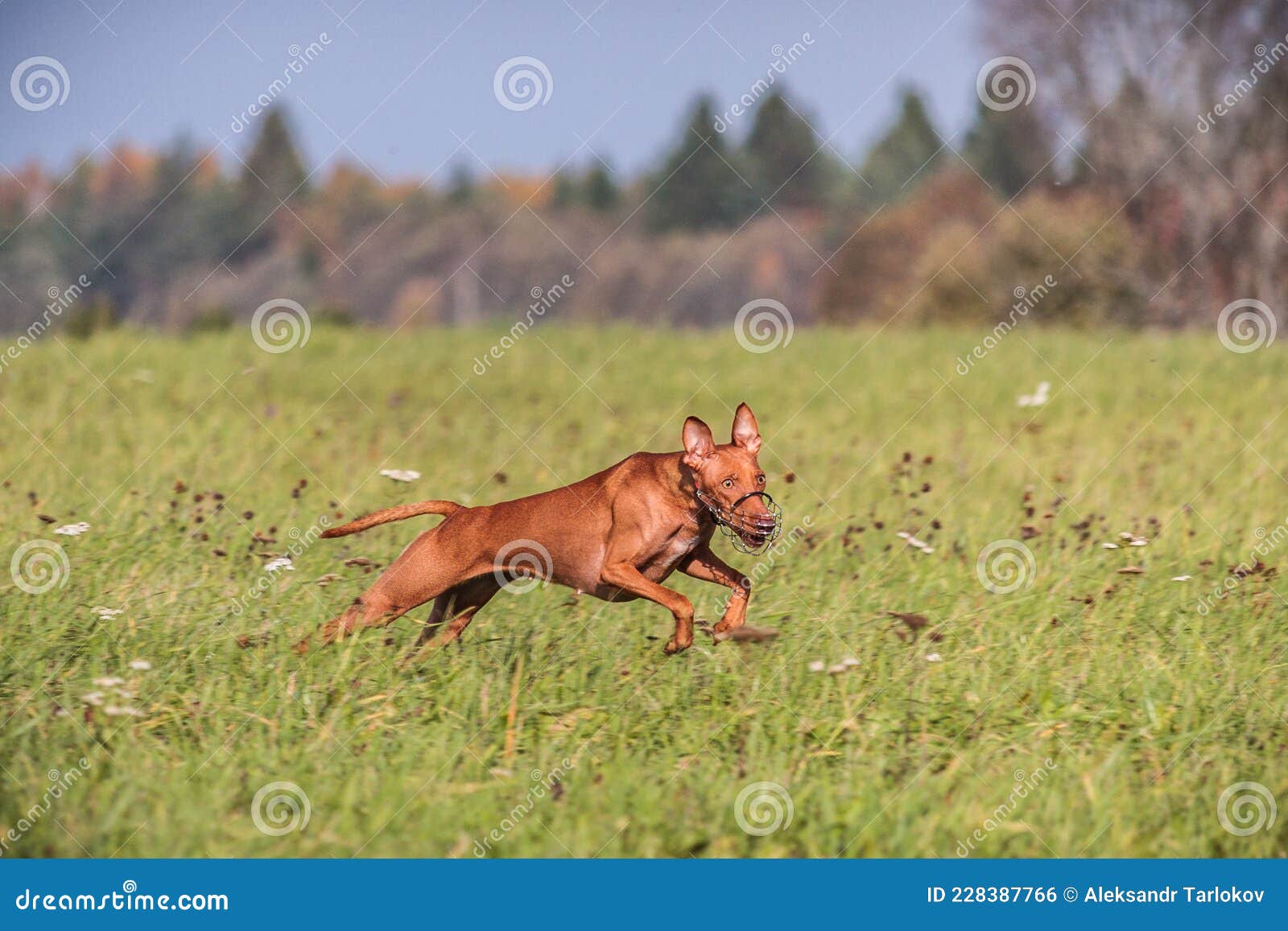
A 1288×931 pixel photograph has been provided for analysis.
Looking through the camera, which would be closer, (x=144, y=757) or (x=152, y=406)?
(x=144, y=757)

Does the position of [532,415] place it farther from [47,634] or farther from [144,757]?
[144,757]

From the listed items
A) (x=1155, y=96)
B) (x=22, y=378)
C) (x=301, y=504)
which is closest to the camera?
(x=301, y=504)

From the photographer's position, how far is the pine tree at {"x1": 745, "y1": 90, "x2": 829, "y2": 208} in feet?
176

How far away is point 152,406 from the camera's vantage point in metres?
→ 12.2

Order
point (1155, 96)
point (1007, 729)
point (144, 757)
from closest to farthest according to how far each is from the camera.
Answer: point (144, 757), point (1007, 729), point (1155, 96)

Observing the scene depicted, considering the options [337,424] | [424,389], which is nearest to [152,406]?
[337,424]

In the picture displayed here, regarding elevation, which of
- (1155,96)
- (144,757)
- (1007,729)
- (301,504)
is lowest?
(144,757)

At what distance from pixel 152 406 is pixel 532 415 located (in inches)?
135
